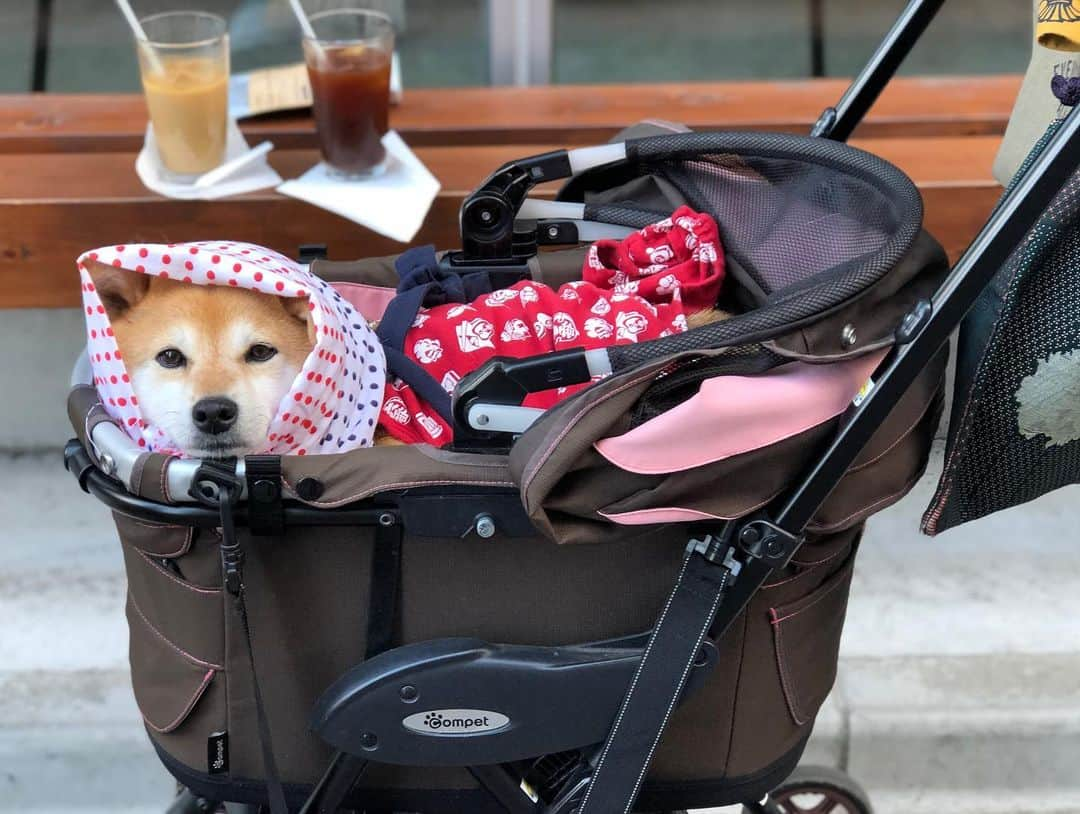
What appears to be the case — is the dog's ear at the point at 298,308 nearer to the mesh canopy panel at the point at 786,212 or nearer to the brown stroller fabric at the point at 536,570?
the brown stroller fabric at the point at 536,570

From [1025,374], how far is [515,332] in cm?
50

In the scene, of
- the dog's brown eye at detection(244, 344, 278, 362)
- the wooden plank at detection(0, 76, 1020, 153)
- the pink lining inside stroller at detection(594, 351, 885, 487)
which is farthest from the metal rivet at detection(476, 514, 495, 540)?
the wooden plank at detection(0, 76, 1020, 153)

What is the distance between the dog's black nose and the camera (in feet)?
3.79

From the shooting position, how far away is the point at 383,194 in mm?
1920

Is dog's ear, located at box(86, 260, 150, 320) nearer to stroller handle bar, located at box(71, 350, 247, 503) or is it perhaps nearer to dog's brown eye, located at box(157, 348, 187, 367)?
dog's brown eye, located at box(157, 348, 187, 367)

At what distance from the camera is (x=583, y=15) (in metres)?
2.88

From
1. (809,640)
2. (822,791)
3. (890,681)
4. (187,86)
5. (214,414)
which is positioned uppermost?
(187,86)

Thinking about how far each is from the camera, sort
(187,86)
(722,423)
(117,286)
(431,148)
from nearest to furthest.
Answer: (722,423)
(117,286)
(187,86)
(431,148)

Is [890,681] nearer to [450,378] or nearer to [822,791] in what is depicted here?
[822,791]

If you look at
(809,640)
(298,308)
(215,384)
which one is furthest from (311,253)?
(809,640)

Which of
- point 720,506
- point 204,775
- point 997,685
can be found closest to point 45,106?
point 204,775

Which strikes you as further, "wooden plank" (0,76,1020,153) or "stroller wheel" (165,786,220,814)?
"wooden plank" (0,76,1020,153)

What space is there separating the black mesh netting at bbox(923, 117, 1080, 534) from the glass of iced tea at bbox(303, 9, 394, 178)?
107 centimetres

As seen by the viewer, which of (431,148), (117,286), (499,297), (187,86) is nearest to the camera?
(117,286)
